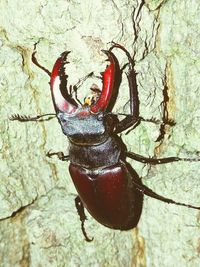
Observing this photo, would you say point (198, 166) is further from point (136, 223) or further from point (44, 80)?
point (44, 80)

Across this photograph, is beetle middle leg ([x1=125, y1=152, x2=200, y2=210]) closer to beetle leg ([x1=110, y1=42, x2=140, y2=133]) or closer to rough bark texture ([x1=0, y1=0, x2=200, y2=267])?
rough bark texture ([x1=0, y1=0, x2=200, y2=267])

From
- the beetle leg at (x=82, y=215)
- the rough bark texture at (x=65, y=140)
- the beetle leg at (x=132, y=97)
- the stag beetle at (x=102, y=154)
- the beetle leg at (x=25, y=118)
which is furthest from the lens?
the beetle leg at (x=82, y=215)

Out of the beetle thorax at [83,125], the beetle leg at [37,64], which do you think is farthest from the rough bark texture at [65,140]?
the beetle thorax at [83,125]

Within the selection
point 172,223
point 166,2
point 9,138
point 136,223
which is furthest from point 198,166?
point 9,138

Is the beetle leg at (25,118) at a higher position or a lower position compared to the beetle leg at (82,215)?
higher

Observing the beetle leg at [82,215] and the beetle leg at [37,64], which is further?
the beetle leg at [82,215]

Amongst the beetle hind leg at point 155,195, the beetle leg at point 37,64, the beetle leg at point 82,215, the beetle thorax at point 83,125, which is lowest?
the beetle leg at point 82,215

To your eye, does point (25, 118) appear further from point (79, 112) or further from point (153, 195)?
point (153, 195)

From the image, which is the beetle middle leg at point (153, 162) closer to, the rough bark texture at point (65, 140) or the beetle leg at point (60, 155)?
the rough bark texture at point (65, 140)
